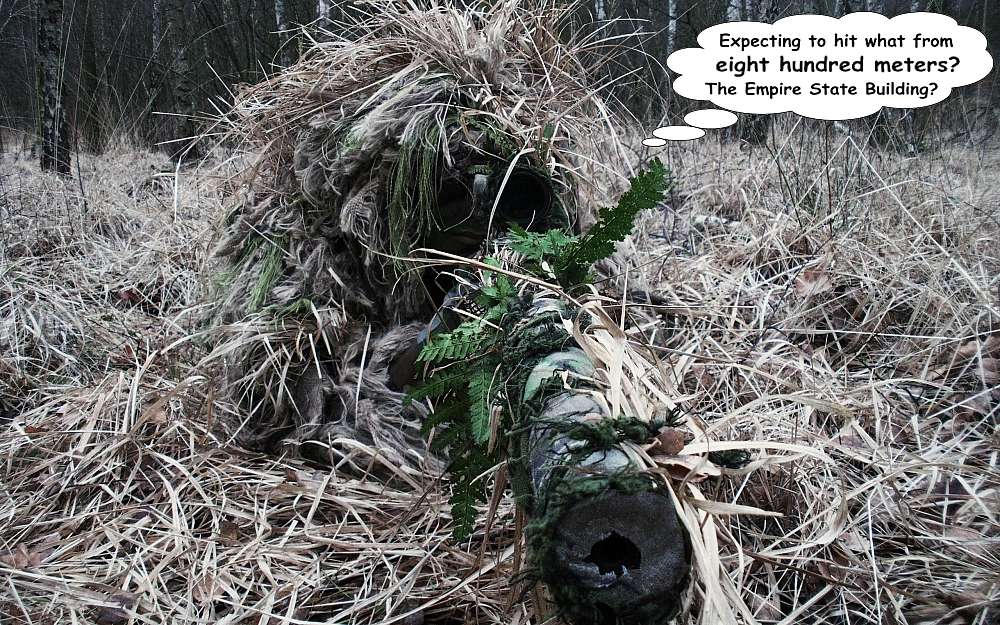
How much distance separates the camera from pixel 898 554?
155 centimetres

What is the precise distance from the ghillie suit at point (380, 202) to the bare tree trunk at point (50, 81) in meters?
3.52

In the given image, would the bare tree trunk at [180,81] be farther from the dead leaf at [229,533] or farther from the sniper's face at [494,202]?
the dead leaf at [229,533]

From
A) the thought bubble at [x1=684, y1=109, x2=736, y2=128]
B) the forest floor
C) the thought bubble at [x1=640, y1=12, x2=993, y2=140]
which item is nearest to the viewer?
the forest floor

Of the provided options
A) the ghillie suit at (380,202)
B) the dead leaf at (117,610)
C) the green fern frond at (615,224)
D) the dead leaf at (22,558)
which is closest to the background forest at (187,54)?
the ghillie suit at (380,202)

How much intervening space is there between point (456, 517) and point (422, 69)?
136cm

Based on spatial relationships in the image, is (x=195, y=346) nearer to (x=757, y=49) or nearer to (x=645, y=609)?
(x=645, y=609)

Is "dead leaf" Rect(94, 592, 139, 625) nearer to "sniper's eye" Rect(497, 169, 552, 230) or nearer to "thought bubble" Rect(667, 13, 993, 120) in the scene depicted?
"sniper's eye" Rect(497, 169, 552, 230)

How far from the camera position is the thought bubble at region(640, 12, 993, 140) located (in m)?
3.77

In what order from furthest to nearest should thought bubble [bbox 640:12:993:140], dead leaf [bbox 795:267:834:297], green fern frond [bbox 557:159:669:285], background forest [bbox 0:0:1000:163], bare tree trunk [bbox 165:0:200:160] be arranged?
bare tree trunk [bbox 165:0:200:160] < background forest [bbox 0:0:1000:163] < thought bubble [bbox 640:12:993:140] < dead leaf [bbox 795:267:834:297] < green fern frond [bbox 557:159:669:285]

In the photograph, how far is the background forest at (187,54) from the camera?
507 centimetres

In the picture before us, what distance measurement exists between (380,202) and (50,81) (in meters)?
4.26

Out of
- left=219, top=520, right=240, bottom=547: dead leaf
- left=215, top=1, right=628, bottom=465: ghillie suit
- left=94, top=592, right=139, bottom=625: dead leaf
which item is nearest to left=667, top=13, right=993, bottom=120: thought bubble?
left=215, top=1, right=628, bottom=465: ghillie suit

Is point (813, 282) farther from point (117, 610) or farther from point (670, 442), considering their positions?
point (117, 610)

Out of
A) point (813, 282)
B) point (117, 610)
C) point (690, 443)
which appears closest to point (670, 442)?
point (690, 443)
